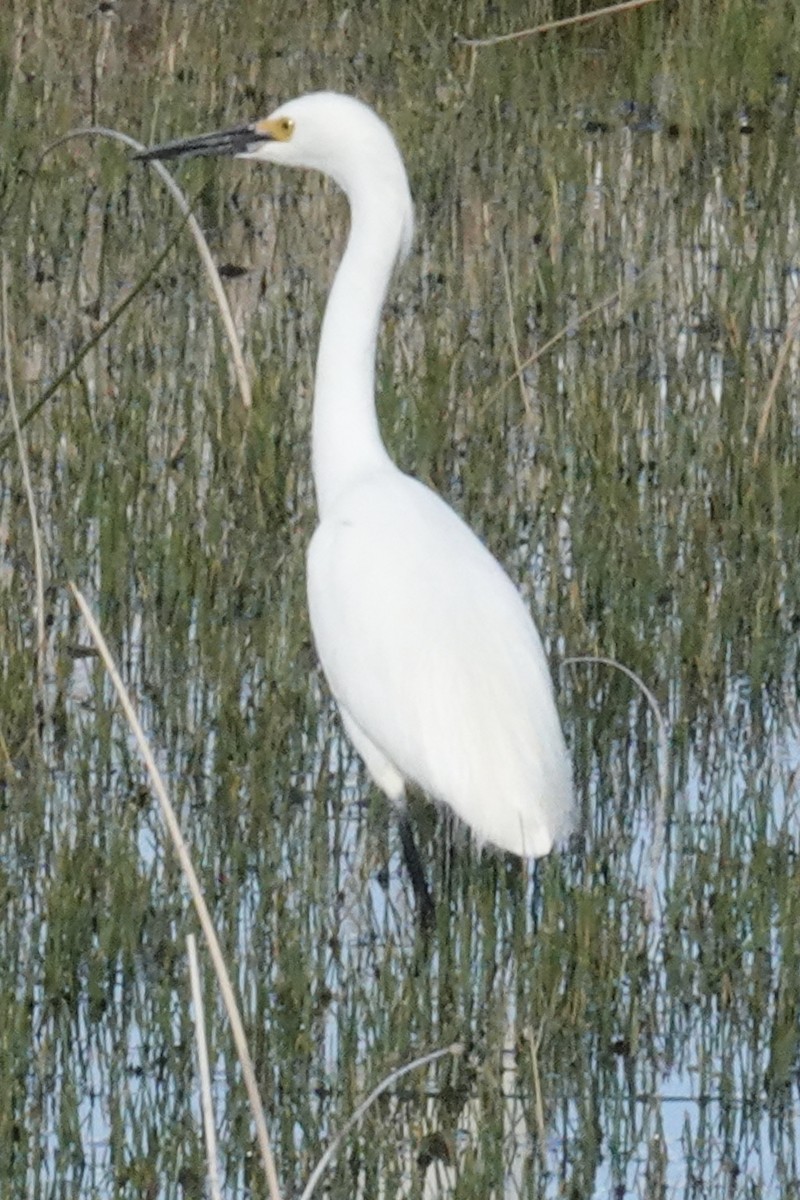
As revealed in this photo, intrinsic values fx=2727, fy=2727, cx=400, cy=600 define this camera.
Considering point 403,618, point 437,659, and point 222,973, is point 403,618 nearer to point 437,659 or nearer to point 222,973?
point 437,659

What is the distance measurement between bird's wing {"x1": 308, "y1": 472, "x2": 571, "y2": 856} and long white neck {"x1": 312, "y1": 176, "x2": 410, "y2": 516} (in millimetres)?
201

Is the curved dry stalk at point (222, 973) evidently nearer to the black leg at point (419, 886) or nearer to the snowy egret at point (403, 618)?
the snowy egret at point (403, 618)

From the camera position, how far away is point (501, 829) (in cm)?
423

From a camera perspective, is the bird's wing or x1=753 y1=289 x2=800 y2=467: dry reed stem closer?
the bird's wing

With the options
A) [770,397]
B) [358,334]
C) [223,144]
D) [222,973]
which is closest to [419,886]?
[358,334]

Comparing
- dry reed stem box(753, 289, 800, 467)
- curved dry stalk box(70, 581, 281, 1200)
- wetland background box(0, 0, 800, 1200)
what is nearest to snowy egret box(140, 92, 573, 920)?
wetland background box(0, 0, 800, 1200)

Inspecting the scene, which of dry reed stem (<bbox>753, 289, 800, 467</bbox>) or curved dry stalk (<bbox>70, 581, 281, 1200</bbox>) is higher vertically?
Answer: dry reed stem (<bbox>753, 289, 800, 467</bbox>)

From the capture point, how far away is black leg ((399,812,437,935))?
4418mm

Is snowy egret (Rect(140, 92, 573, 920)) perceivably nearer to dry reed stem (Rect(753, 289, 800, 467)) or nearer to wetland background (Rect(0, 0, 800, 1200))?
wetland background (Rect(0, 0, 800, 1200))

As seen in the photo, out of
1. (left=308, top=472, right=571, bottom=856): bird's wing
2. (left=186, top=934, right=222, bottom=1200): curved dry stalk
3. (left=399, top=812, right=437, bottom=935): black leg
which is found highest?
(left=308, top=472, right=571, bottom=856): bird's wing

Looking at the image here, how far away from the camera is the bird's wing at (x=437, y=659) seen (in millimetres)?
4328

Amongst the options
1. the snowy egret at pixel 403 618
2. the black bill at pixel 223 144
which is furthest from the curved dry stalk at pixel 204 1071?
the black bill at pixel 223 144

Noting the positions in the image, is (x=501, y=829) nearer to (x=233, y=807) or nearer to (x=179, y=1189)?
(x=233, y=807)

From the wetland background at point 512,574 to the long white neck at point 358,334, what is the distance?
16.7 inches
